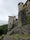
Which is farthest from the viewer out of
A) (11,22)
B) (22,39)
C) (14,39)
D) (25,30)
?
→ (11,22)

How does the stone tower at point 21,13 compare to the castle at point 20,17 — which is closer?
the castle at point 20,17

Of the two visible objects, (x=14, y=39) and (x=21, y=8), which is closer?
(x=14, y=39)

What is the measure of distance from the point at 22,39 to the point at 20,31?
11.7 m

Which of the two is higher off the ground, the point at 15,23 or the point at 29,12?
the point at 29,12

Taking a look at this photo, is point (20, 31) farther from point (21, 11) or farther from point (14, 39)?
point (21, 11)

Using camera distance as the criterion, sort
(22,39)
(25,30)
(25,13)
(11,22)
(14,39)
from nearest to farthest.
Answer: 1. (22,39)
2. (14,39)
3. (25,30)
4. (25,13)
5. (11,22)

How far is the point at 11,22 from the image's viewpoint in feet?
189

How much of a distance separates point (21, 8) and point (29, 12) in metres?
9.03

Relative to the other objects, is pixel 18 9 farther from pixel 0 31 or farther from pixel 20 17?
pixel 0 31

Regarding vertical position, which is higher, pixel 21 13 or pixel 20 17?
pixel 21 13

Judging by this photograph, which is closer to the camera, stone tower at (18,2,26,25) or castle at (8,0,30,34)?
castle at (8,0,30,34)

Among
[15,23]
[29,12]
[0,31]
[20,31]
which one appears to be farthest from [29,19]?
[0,31]

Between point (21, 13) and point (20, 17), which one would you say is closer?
point (20, 17)

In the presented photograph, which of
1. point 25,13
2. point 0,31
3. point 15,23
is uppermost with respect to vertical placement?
point 25,13
